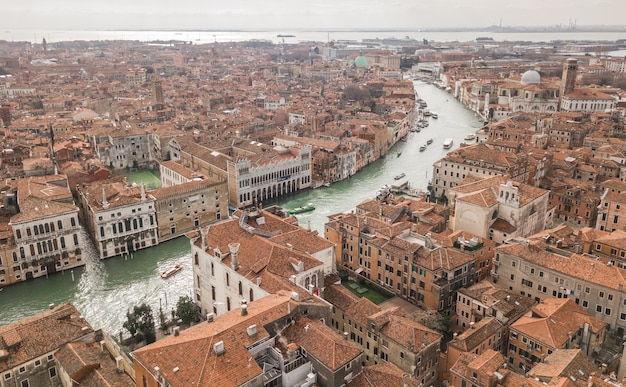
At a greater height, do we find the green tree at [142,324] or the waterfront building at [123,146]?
the waterfront building at [123,146]

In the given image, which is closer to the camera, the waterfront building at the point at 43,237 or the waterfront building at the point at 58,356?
the waterfront building at the point at 58,356

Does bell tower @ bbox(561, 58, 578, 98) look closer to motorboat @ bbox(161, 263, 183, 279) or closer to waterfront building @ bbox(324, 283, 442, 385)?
motorboat @ bbox(161, 263, 183, 279)

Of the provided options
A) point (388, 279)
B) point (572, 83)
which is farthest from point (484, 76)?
point (388, 279)

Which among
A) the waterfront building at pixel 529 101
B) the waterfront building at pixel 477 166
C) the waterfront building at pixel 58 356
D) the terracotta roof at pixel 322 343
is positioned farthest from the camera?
the waterfront building at pixel 529 101

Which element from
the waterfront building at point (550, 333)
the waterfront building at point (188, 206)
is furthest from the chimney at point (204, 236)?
the waterfront building at point (550, 333)

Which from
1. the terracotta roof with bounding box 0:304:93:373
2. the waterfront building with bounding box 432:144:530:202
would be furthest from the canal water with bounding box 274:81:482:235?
the terracotta roof with bounding box 0:304:93:373

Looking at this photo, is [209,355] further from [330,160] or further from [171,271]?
[330,160]

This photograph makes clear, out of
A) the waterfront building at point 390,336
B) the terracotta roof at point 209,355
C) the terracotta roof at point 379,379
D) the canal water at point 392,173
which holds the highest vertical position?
the terracotta roof at point 209,355

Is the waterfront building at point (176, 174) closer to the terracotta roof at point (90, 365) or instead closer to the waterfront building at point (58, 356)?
the waterfront building at point (58, 356)
